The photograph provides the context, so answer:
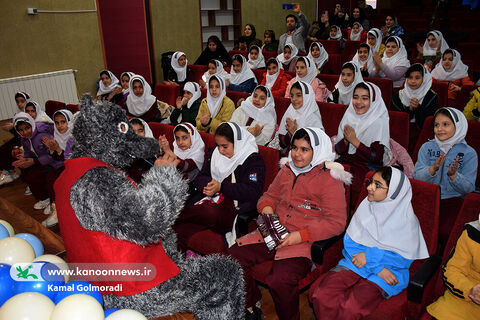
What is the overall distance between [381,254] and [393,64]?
3824mm

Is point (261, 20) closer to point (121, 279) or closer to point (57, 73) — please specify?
point (57, 73)

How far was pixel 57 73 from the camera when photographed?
5.91 meters

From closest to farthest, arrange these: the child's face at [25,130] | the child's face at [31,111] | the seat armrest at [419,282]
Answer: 1. the seat armrest at [419,282]
2. the child's face at [25,130]
3. the child's face at [31,111]

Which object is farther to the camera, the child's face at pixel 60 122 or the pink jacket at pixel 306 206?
the child's face at pixel 60 122

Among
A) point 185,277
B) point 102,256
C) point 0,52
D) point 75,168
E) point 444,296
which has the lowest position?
point 444,296

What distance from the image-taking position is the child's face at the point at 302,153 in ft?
7.02

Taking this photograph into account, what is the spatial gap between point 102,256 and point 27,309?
0.29 m

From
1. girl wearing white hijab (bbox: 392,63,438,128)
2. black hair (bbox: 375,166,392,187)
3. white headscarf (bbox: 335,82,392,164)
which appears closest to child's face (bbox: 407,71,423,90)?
girl wearing white hijab (bbox: 392,63,438,128)

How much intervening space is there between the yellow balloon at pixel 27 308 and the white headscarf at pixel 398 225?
1458mm

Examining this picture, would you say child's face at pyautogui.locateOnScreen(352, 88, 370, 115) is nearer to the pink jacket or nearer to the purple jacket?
the pink jacket

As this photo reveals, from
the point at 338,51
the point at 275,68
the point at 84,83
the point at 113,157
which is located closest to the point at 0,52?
the point at 84,83

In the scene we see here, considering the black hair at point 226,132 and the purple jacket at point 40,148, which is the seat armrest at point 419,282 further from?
the purple jacket at point 40,148

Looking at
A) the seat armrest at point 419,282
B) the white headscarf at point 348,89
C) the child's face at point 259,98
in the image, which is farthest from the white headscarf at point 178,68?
the seat armrest at point 419,282

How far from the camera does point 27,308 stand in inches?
49.5
